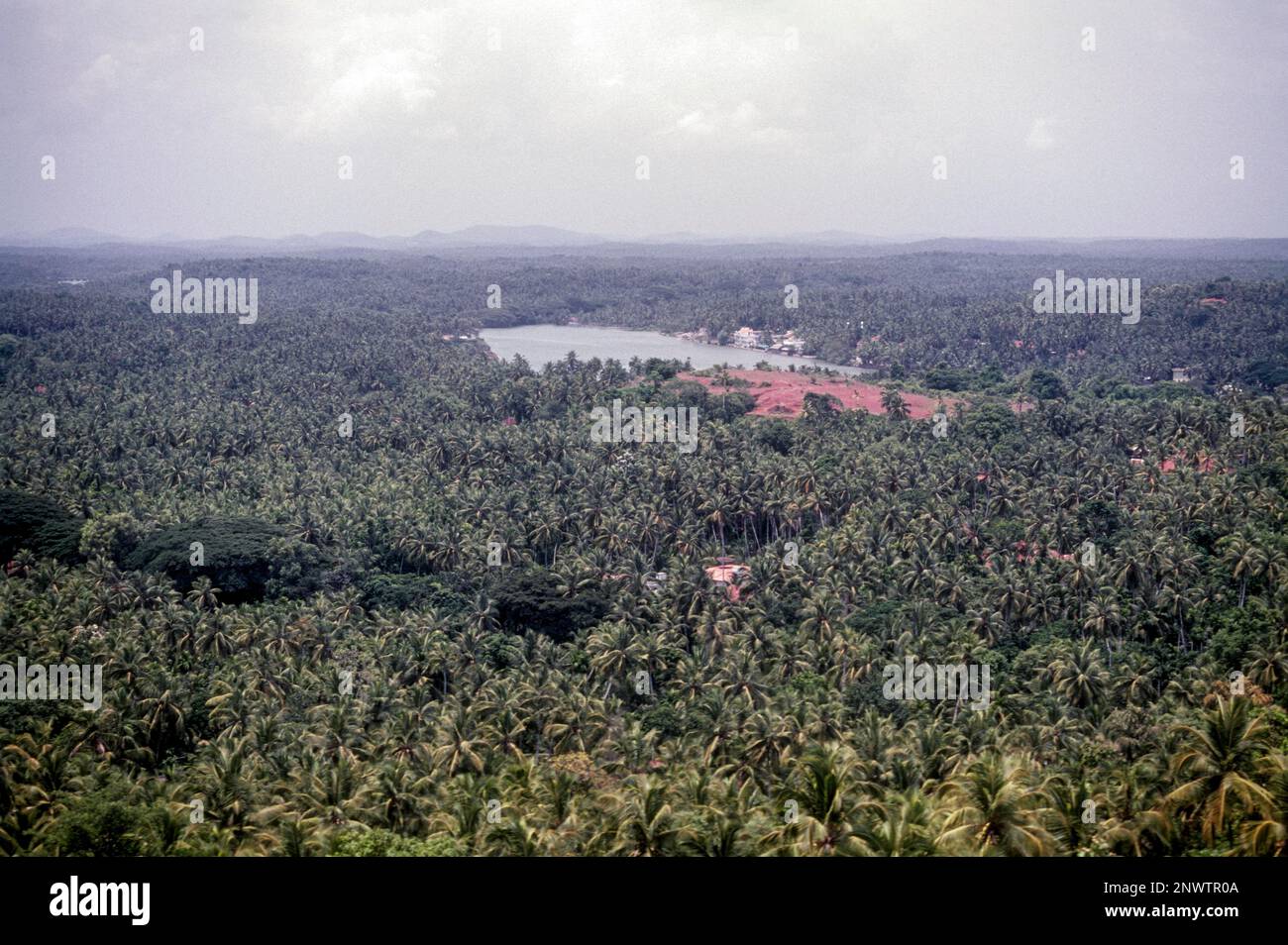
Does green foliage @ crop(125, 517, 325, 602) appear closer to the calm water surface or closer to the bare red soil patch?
the bare red soil patch

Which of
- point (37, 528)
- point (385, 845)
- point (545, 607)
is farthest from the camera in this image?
point (37, 528)

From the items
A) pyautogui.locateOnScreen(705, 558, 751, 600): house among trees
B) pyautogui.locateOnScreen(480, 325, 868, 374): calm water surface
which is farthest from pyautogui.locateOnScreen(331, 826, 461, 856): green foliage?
pyautogui.locateOnScreen(480, 325, 868, 374): calm water surface

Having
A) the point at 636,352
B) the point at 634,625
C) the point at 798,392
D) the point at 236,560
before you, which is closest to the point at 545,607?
the point at 634,625

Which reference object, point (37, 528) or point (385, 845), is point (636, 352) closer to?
Answer: point (37, 528)

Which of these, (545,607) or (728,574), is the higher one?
(728,574)

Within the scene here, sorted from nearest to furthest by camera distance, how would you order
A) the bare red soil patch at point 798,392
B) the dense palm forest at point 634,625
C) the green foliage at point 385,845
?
the green foliage at point 385,845 < the dense palm forest at point 634,625 < the bare red soil patch at point 798,392

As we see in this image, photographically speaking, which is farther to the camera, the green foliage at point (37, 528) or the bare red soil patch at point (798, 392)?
the bare red soil patch at point (798, 392)

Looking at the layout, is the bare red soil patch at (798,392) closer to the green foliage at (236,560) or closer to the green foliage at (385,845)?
the green foliage at (236,560)

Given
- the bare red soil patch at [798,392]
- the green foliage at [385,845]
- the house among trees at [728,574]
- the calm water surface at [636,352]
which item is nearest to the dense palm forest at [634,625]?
the green foliage at [385,845]
